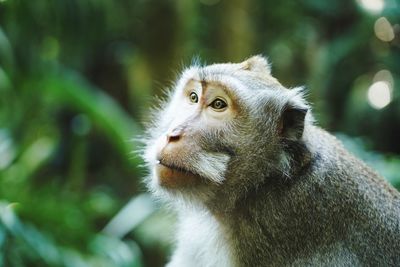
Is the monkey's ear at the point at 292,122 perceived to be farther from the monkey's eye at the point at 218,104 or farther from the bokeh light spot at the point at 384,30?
the bokeh light spot at the point at 384,30

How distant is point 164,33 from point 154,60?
256 mm

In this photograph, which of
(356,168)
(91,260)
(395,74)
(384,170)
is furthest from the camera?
(395,74)

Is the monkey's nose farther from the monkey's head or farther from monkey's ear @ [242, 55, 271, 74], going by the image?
monkey's ear @ [242, 55, 271, 74]

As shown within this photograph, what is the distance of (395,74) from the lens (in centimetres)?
750

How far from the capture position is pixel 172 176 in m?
2.69

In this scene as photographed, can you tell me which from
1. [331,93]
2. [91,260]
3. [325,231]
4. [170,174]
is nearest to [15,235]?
[91,260]

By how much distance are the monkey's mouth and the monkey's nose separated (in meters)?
0.09

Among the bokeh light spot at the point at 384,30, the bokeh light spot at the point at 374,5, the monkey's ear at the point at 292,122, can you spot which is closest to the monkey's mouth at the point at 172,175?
the monkey's ear at the point at 292,122

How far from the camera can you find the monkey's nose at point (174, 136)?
2670mm

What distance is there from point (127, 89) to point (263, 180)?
6268 millimetres

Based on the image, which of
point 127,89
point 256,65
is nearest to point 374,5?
point 127,89

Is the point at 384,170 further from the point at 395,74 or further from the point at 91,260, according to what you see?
the point at 395,74

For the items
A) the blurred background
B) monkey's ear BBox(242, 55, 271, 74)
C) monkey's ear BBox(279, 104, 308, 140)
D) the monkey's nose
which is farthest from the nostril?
the blurred background

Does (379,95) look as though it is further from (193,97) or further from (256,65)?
(193,97)
